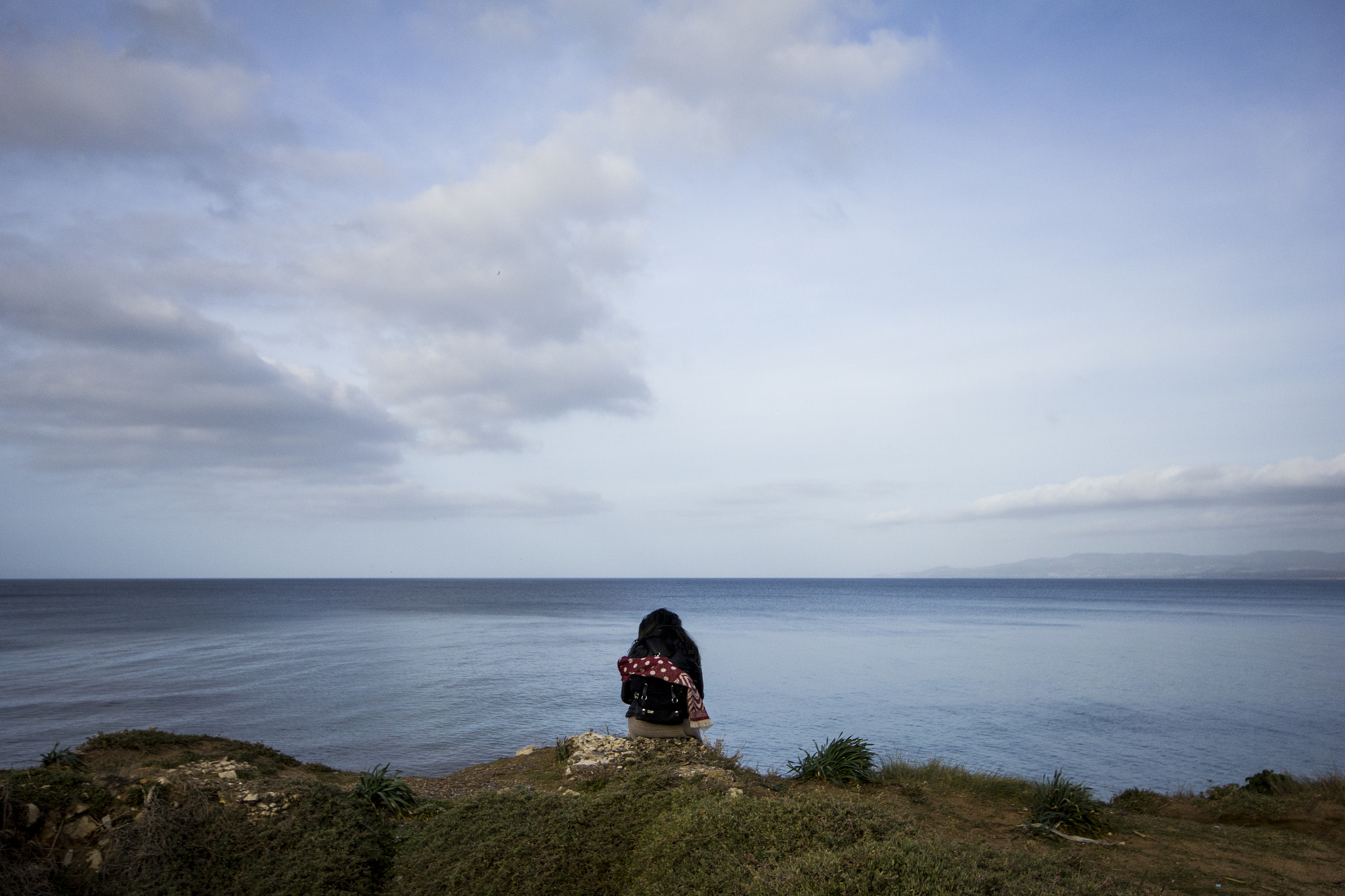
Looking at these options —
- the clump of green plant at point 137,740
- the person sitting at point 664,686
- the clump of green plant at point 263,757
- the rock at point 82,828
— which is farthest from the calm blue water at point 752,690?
the rock at point 82,828

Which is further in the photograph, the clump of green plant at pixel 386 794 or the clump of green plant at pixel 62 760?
the clump of green plant at pixel 62 760

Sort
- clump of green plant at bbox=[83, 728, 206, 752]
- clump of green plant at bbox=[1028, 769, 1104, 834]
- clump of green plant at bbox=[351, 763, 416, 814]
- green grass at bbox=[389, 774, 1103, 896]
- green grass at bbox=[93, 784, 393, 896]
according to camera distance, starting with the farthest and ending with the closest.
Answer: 1. clump of green plant at bbox=[83, 728, 206, 752]
2. clump of green plant at bbox=[1028, 769, 1104, 834]
3. clump of green plant at bbox=[351, 763, 416, 814]
4. green grass at bbox=[93, 784, 393, 896]
5. green grass at bbox=[389, 774, 1103, 896]

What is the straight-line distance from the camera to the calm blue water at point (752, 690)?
58.9 feet

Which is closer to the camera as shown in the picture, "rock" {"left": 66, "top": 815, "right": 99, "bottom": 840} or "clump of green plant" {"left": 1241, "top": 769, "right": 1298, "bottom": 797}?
"rock" {"left": 66, "top": 815, "right": 99, "bottom": 840}

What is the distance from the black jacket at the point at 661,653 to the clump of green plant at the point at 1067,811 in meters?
4.28

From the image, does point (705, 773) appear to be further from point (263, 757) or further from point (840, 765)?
point (263, 757)

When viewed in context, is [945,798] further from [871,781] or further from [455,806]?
[455,806]

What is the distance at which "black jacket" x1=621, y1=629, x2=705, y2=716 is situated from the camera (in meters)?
9.37

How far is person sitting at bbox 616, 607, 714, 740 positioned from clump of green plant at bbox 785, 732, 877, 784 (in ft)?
6.50

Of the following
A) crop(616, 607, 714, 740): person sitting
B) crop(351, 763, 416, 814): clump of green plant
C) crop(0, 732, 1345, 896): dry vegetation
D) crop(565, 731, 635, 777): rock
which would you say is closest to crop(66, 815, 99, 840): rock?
crop(0, 732, 1345, 896): dry vegetation

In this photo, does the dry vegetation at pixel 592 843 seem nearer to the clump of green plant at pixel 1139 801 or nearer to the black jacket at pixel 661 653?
the black jacket at pixel 661 653

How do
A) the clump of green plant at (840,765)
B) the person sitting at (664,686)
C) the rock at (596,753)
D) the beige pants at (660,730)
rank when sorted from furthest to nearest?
the clump of green plant at (840,765) < the beige pants at (660,730) < the person sitting at (664,686) < the rock at (596,753)

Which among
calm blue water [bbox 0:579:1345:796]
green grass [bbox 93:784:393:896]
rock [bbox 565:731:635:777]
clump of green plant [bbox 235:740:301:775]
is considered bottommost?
calm blue water [bbox 0:579:1345:796]

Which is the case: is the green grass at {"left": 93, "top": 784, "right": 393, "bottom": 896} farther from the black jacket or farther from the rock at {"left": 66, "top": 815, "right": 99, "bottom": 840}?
the black jacket
